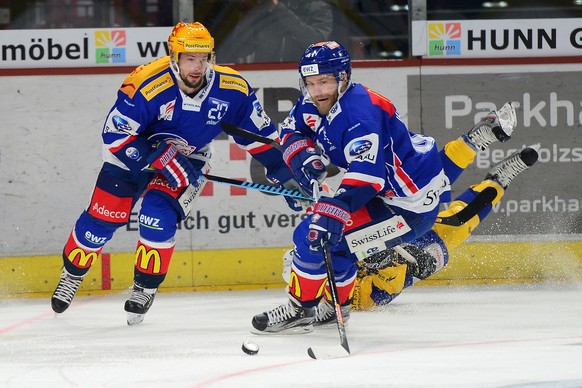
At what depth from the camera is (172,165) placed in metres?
4.83

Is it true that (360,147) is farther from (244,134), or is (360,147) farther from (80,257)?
(80,257)

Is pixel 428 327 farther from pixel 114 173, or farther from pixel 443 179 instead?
pixel 114 173

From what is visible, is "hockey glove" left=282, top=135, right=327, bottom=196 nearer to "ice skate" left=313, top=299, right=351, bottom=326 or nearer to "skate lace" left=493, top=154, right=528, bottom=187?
"ice skate" left=313, top=299, right=351, bottom=326

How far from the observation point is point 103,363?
393 cm

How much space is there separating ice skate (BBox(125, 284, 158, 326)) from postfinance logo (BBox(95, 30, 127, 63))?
1.61 m

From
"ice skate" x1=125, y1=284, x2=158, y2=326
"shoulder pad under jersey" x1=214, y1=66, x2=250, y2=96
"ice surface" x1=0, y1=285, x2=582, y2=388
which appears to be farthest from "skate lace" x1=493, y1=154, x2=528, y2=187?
"ice skate" x1=125, y1=284, x2=158, y2=326

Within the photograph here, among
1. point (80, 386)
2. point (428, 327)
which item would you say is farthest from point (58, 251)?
point (80, 386)

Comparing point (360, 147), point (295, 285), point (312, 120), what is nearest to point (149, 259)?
point (295, 285)

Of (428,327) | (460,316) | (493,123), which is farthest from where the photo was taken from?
(493,123)

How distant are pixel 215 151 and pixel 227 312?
1.10m

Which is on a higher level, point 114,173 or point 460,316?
point 114,173

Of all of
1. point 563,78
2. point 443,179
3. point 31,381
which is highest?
point 563,78

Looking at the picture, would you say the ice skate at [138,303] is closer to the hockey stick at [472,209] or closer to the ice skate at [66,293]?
the ice skate at [66,293]

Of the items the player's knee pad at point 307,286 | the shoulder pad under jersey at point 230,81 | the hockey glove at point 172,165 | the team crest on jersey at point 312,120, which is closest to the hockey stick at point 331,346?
the player's knee pad at point 307,286
